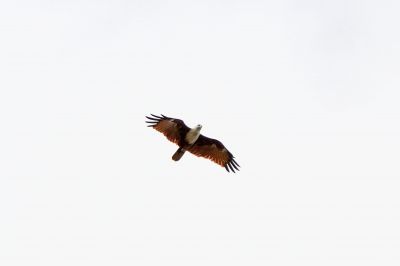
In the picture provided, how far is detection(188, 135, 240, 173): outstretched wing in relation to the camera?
A: 130 ft

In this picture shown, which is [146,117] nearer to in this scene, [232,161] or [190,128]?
[190,128]

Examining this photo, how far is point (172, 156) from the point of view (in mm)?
38219

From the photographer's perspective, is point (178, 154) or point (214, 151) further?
point (214, 151)

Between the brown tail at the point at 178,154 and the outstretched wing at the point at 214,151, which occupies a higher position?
the outstretched wing at the point at 214,151

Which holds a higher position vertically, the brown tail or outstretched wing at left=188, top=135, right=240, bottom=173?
outstretched wing at left=188, top=135, right=240, bottom=173

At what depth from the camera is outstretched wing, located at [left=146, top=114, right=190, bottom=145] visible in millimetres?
38594

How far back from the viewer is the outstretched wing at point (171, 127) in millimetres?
38594

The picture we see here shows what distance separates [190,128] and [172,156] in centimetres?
138

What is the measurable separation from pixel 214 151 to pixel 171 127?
2.60 meters

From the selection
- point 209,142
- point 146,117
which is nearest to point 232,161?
point 209,142

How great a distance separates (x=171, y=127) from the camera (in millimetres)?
38719

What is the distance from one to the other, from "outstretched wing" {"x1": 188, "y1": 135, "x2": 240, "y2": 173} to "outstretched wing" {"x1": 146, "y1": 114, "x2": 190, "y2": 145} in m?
0.92

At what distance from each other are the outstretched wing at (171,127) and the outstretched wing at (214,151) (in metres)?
0.92

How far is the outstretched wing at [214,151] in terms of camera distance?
39.6 metres
